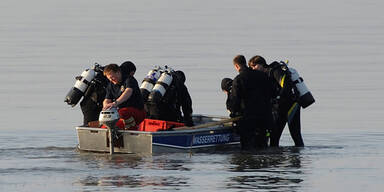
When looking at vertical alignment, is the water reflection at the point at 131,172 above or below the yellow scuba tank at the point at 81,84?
below

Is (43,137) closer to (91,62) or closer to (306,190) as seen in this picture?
(306,190)

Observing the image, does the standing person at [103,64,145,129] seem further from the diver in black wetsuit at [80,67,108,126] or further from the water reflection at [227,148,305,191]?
the water reflection at [227,148,305,191]

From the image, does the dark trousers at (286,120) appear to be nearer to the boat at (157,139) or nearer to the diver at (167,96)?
the boat at (157,139)

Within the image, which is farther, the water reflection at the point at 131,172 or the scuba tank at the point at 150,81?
the scuba tank at the point at 150,81

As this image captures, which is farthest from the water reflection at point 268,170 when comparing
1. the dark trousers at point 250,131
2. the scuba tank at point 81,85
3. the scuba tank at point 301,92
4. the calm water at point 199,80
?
the scuba tank at point 81,85

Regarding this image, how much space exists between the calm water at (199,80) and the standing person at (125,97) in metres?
0.82

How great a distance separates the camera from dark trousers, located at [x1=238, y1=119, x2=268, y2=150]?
2245cm

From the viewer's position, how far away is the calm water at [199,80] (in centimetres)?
1888

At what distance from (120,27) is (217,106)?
95.5 ft

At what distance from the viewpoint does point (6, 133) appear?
2609cm

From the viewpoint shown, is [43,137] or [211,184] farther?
[43,137]

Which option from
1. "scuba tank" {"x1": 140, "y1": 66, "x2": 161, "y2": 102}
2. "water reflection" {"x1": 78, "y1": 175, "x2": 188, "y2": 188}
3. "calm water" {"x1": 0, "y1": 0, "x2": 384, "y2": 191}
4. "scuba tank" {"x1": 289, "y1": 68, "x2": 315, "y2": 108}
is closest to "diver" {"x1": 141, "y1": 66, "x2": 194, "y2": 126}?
"scuba tank" {"x1": 140, "y1": 66, "x2": 161, "y2": 102}

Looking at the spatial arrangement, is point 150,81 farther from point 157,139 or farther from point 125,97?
point 157,139

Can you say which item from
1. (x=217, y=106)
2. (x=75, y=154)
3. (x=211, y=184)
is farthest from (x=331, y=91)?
(x=211, y=184)
